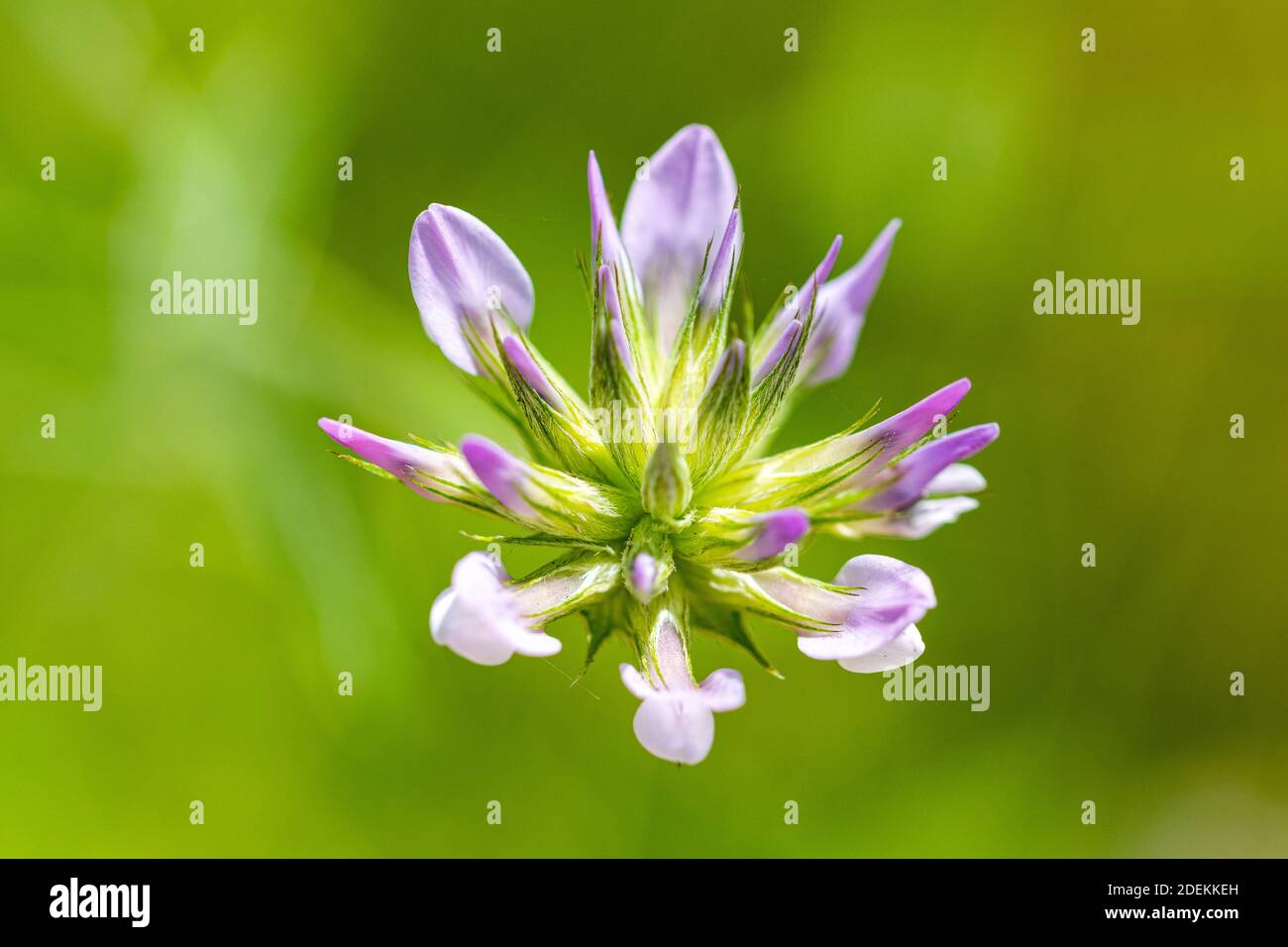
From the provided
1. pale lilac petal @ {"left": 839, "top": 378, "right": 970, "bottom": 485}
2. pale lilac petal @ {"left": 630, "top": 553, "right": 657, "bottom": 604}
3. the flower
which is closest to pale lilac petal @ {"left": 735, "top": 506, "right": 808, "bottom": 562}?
the flower

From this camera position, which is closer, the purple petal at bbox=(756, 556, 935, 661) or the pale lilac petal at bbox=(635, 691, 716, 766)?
the pale lilac petal at bbox=(635, 691, 716, 766)

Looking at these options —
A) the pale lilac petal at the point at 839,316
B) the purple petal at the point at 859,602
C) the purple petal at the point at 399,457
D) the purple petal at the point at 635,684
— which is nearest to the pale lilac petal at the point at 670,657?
the purple petal at the point at 635,684

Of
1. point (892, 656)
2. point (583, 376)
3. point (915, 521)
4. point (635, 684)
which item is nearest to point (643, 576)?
point (635, 684)

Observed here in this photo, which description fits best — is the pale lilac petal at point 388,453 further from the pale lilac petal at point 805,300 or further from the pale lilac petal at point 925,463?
the pale lilac petal at point 925,463

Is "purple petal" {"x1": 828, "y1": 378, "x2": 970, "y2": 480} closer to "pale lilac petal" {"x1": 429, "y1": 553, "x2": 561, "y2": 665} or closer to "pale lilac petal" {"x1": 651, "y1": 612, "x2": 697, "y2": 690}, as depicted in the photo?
"pale lilac petal" {"x1": 651, "y1": 612, "x2": 697, "y2": 690}

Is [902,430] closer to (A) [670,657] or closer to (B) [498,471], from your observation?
(A) [670,657]
